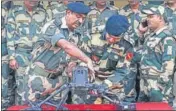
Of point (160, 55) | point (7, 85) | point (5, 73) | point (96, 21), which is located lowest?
point (7, 85)

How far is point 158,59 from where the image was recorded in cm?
398

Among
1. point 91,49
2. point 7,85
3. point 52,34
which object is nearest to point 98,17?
point 91,49

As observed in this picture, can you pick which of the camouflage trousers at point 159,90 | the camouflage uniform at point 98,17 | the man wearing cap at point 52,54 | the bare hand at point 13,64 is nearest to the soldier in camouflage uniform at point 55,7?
the camouflage uniform at point 98,17

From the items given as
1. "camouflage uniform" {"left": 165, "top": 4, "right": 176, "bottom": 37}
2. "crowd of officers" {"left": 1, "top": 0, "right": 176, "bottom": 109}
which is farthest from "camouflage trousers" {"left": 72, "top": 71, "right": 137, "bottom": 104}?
"camouflage uniform" {"left": 165, "top": 4, "right": 176, "bottom": 37}

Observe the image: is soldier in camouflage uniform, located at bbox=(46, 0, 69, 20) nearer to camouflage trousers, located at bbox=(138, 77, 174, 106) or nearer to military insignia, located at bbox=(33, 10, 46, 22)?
military insignia, located at bbox=(33, 10, 46, 22)

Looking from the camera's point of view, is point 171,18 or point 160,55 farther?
point 171,18

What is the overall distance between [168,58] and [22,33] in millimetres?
1671

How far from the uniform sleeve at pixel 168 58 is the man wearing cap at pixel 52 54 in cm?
73

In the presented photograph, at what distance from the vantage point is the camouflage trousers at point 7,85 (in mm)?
4887

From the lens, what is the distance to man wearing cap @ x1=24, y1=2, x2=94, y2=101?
3545 mm

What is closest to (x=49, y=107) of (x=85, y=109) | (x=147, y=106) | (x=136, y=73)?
(x=85, y=109)

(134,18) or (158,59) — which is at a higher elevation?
(134,18)

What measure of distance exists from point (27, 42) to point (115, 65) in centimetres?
116

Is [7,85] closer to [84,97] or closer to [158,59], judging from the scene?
[158,59]
